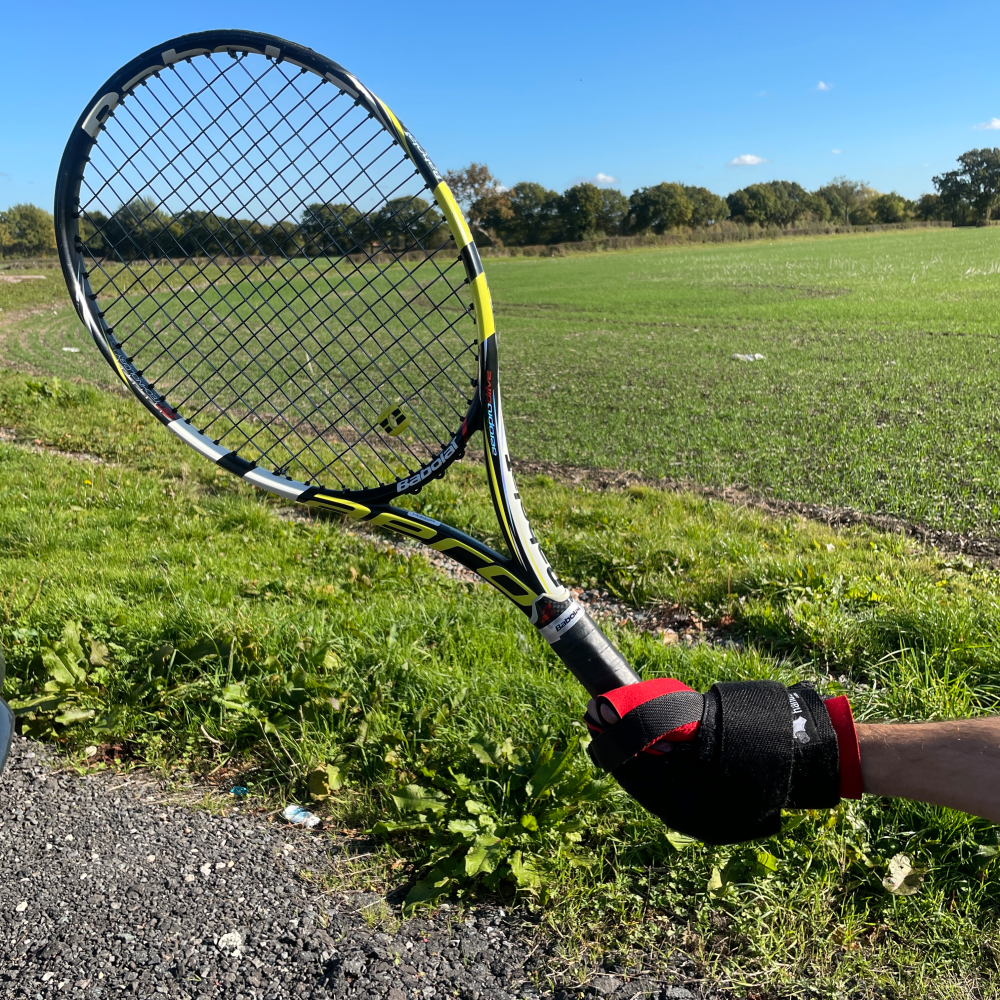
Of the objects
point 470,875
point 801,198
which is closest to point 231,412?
point 470,875

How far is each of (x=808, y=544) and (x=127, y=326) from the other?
1615 cm

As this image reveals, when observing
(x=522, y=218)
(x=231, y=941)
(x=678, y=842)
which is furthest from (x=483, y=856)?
(x=522, y=218)

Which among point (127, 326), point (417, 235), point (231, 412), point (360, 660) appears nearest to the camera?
point (417, 235)

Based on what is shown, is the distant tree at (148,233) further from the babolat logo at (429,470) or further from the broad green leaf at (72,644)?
the broad green leaf at (72,644)

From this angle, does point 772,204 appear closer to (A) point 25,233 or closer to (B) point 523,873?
(A) point 25,233

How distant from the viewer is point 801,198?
257 feet

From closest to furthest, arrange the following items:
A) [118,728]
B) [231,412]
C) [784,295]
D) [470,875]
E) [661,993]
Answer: [661,993], [470,875], [118,728], [231,412], [784,295]

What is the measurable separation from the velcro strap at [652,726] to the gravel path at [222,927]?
0.61 meters

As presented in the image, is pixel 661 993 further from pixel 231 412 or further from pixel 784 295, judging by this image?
pixel 784 295

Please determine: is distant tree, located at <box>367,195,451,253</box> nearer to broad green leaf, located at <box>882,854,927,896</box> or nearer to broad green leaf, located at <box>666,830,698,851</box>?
broad green leaf, located at <box>666,830,698,851</box>

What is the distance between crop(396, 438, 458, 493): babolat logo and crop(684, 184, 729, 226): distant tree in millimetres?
78506

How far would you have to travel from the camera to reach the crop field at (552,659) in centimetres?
203

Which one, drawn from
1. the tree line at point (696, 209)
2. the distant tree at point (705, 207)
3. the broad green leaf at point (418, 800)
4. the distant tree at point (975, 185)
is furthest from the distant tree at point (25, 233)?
the distant tree at point (975, 185)

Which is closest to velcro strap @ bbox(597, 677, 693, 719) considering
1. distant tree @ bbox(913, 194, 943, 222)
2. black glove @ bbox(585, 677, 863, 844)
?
black glove @ bbox(585, 677, 863, 844)
